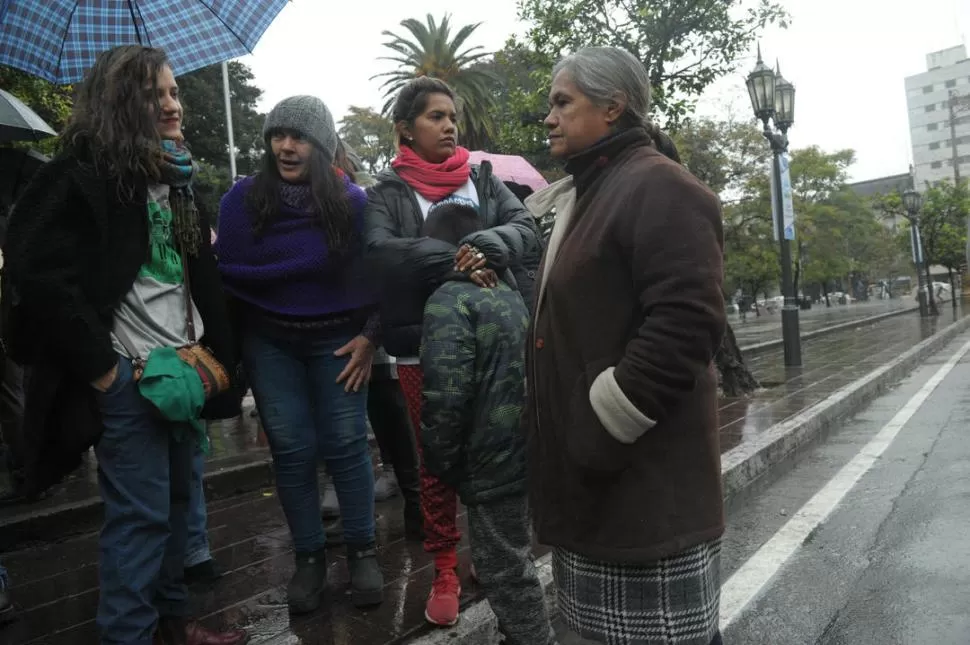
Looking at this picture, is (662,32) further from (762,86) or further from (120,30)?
(120,30)

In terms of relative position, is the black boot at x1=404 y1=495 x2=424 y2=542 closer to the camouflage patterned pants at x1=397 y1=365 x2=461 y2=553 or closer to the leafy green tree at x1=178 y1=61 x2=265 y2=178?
the camouflage patterned pants at x1=397 y1=365 x2=461 y2=553

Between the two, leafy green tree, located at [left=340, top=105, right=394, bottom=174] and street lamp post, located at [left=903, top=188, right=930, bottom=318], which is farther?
leafy green tree, located at [left=340, top=105, right=394, bottom=174]

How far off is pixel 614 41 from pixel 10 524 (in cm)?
976

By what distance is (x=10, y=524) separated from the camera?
4.05 metres

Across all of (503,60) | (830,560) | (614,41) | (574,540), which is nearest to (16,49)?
(574,540)

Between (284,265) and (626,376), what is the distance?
5.48 feet

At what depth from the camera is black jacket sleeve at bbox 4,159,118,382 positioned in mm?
2244

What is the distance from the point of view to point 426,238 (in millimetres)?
2691

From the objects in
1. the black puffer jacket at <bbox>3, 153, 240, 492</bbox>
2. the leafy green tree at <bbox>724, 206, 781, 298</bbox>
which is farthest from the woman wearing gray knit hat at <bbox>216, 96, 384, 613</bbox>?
the leafy green tree at <bbox>724, 206, 781, 298</bbox>

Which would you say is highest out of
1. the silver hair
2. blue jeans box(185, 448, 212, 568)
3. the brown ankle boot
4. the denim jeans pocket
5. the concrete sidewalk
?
the silver hair

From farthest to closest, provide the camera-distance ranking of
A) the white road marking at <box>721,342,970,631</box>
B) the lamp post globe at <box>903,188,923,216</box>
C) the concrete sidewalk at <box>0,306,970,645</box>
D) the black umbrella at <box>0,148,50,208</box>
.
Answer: the lamp post globe at <box>903,188,923,216</box> → the black umbrella at <box>0,148,50,208</box> → the white road marking at <box>721,342,970,631</box> → the concrete sidewalk at <box>0,306,970,645</box>

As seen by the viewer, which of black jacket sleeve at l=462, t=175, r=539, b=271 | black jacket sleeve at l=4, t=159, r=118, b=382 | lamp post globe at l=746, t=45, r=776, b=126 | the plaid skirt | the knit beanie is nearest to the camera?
the plaid skirt

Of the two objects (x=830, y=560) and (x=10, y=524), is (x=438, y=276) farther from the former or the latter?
(x=10, y=524)

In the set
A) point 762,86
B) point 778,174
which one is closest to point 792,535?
point 778,174
